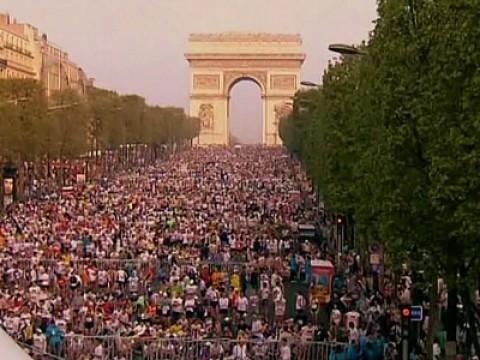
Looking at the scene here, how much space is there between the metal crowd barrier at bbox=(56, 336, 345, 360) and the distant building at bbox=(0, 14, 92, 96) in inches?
2606

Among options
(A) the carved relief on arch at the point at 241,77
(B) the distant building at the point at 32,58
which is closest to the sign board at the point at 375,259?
(B) the distant building at the point at 32,58

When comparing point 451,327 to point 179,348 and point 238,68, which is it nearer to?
point 179,348

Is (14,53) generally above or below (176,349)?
above

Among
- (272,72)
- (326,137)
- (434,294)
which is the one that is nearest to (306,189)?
(326,137)

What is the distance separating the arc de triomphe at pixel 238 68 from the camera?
437 feet

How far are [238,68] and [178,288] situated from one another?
111 meters

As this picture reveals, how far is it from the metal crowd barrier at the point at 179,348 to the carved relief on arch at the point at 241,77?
115688 millimetres

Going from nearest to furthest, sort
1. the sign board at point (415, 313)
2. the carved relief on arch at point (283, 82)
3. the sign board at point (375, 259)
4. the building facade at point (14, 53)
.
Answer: the sign board at point (415, 313) < the sign board at point (375, 259) < the building facade at point (14, 53) < the carved relief on arch at point (283, 82)

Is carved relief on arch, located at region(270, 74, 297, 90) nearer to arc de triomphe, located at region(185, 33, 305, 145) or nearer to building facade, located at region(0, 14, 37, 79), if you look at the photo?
arc de triomphe, located at region(185, 33, 305, 145)

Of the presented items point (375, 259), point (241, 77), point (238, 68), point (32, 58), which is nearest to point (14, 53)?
point (32, 58)

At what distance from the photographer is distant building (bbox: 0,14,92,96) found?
96081 millimetres

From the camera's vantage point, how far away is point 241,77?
134125mm

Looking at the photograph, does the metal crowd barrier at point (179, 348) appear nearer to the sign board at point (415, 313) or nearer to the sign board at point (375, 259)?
the sign board at point (415, 313)

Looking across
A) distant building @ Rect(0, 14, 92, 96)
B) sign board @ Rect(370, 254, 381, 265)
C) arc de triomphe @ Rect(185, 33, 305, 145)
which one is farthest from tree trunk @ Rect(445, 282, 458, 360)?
arc de triomphe @ Rect(185, 33, 305, 145)
